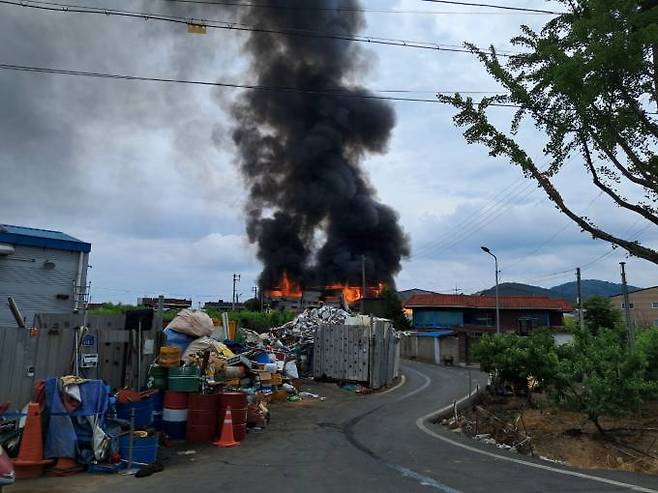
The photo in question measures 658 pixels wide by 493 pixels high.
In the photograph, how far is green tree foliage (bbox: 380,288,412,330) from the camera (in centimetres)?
5838

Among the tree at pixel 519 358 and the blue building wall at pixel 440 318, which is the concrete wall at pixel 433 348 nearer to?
the blue building wall at pixel 440 318

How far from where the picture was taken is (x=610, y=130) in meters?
11.2

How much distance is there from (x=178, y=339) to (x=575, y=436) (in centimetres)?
915

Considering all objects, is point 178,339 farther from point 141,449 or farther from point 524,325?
point 524,325

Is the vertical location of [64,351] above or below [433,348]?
above

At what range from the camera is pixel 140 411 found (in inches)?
367

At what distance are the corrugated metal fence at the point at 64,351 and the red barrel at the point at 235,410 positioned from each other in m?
2.06

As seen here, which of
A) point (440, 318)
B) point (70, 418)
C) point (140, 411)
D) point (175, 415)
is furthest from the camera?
point (440, 318)

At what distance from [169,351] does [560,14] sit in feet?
37.1

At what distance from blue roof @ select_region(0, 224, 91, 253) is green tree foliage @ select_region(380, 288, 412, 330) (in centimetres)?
4195

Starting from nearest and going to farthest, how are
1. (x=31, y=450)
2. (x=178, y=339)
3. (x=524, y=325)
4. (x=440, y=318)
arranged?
(x=31, y=450) → (x=178, y=339) → (x=524, y=325) → (x=440, y=318)

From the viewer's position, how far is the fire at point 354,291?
60812mm

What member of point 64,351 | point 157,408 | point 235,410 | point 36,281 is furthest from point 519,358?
point 36,281

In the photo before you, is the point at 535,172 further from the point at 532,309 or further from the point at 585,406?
the point at 532,309
